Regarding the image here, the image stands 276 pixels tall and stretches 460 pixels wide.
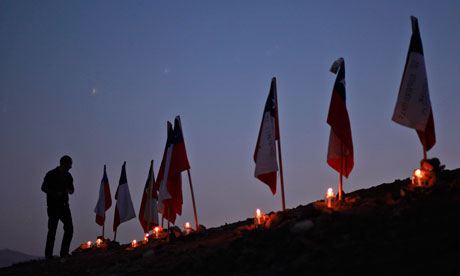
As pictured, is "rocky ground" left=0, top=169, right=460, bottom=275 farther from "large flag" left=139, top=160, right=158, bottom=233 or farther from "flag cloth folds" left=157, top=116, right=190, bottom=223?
"large flag" left=139, top=160, right=158, bottom=233

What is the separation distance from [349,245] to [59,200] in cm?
851

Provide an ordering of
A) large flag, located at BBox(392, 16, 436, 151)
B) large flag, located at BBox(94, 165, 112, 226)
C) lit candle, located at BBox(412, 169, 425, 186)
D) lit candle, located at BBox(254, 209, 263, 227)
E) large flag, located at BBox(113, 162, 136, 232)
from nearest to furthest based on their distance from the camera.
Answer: lit candle, located at BBox(412, 169, 425, 186) < large flag, located at BBox(392, 16, 436, 151) < lit candle, located at BBox(254, 209, 263, 227) < large flag, located at BBox(113, 162, 136, 232) < large flag, located at BBox(94, 165, 112, 226)

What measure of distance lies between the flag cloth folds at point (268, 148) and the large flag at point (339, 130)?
1287mm

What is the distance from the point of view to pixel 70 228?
443 inches

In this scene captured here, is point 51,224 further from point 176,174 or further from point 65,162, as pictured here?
point 176,174

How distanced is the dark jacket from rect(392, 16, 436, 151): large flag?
8.48 m

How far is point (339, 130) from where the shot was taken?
8984 millimetres

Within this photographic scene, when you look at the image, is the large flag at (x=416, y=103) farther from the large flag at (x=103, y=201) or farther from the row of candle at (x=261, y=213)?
the large flag at (x=103, y=201)

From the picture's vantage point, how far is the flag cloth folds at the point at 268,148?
941 centimetres

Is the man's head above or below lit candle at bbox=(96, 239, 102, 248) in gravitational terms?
above

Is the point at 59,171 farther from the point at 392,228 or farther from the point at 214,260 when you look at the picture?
the point at 392,228

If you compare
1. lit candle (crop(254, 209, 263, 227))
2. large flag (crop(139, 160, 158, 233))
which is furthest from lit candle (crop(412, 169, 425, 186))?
large flag (crop(139, 160, 158, 233))

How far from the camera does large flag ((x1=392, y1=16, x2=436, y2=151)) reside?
770 centimetres

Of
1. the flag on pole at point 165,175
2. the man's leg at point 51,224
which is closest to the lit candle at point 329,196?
the flag on pole at point 165,175
